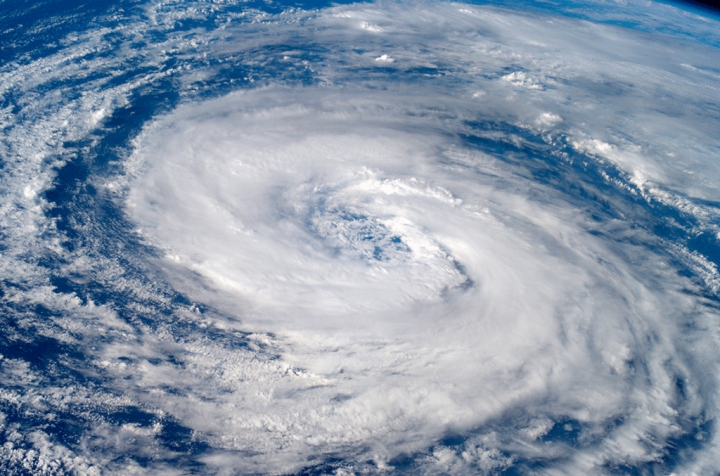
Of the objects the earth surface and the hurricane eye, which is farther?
the hurricane eye

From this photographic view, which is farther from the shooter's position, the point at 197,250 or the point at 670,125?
the point at 670,125

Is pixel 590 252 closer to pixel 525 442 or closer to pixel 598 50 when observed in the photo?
pixel 525 442

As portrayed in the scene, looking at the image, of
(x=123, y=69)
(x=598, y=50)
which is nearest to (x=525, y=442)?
(x=123, y=69)

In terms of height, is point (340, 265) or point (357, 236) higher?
point (357, 236)

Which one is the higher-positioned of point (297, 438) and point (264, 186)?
point (264, 186)

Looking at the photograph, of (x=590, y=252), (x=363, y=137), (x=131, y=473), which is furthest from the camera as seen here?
(x=363, y=137)

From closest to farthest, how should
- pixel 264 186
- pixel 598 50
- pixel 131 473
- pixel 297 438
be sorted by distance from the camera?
pixel 131 473
pixel 297 438
pixel 264 186
pixel 598 50

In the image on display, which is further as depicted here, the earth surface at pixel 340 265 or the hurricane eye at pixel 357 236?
the hurricane eye at pixel 357 236

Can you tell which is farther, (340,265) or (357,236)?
(357,236)
